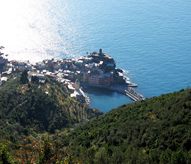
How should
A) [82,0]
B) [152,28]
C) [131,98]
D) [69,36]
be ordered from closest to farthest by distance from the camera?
1. [131,98]
2. [69,36]
3. [152,28]
4. [82,0]

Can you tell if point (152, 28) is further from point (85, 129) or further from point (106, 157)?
point (106, 157)

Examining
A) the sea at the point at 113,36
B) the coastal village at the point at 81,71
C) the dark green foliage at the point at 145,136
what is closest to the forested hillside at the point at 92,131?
the dark green foliage at the point at 145,136

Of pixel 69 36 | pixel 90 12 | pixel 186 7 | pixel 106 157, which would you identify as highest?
pixel 186 7

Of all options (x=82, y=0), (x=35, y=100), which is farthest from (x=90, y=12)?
(x=35, y=100)

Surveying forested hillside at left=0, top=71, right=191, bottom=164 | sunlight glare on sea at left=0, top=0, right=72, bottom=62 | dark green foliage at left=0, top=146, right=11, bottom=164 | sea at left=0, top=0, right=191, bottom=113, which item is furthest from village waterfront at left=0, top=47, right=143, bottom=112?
dark green foliage at left=0, top=146, right=11, bottom=164

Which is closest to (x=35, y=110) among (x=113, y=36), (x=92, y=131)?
(x=92, y=131)

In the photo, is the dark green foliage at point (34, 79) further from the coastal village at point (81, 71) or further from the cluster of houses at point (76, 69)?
the cluster of houses at point (76, 69)

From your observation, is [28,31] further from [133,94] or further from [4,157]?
[4,157]
